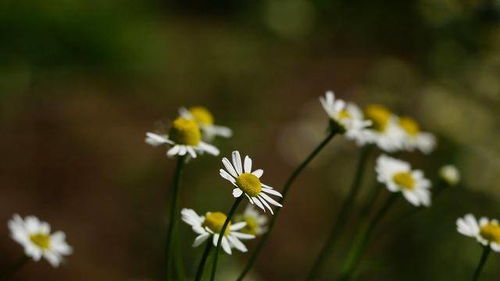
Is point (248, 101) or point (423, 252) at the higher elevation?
point (248, 101)

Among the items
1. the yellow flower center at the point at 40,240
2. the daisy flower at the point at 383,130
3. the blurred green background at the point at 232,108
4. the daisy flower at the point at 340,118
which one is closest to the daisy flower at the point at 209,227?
the daisy flower at the point at 340,118

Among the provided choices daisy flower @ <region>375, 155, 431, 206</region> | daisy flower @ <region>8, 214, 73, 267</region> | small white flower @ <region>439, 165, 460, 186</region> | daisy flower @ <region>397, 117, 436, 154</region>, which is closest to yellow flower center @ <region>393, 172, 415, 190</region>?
daisy flower @ <region>375, 155, 431, 206</region>

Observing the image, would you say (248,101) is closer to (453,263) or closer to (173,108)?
(173,108)

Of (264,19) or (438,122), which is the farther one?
(264,19)

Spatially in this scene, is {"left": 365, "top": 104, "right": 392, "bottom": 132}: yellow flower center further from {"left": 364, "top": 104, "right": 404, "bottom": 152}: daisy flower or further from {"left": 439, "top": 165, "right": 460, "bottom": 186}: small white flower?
{"left": 439, "top": 165, "right": 460, "bottom": 186}: small white flower

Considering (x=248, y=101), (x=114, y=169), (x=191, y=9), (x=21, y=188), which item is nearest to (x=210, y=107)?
(x=248, y=101)

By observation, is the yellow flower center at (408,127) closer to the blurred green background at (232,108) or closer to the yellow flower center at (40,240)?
the blurred green background at (232,108)
